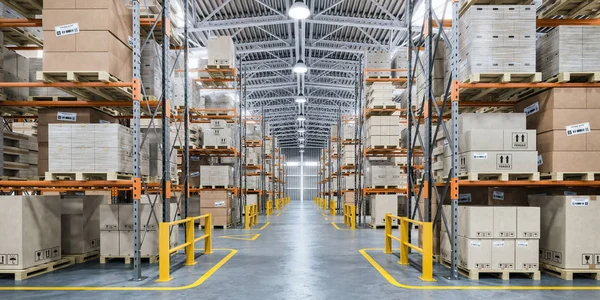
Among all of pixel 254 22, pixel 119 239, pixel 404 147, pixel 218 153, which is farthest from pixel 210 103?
pixel 119 239

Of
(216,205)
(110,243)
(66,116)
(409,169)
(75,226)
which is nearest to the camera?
(66,116)

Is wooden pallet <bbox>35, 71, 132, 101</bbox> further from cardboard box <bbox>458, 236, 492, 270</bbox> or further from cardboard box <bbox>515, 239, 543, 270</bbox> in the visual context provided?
cardboard box <bbox>515, 239, 543, 270</bbox>

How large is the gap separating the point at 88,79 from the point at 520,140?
6.53 meters

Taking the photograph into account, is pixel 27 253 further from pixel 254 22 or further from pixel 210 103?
pixel 254 22

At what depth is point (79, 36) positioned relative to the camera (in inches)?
230

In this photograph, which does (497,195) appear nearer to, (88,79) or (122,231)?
(122,231)

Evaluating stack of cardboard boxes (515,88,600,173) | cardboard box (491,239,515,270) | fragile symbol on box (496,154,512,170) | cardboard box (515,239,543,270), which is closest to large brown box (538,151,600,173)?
stack of cardboard boxes (515,88,600,173)

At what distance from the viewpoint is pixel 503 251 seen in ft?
19.3

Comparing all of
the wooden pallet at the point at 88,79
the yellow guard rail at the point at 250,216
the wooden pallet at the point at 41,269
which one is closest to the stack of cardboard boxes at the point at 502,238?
the wooden pallet at the point at 88,79

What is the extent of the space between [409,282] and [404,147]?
23.1 feet

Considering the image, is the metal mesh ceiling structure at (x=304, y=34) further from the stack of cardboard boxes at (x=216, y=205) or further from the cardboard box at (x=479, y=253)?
the cardboard box at (x=479, y=253)

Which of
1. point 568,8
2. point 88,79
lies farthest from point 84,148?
point 568,8

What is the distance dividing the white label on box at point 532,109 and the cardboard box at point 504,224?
1730 millimetres

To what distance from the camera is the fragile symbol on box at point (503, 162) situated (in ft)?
19.7
